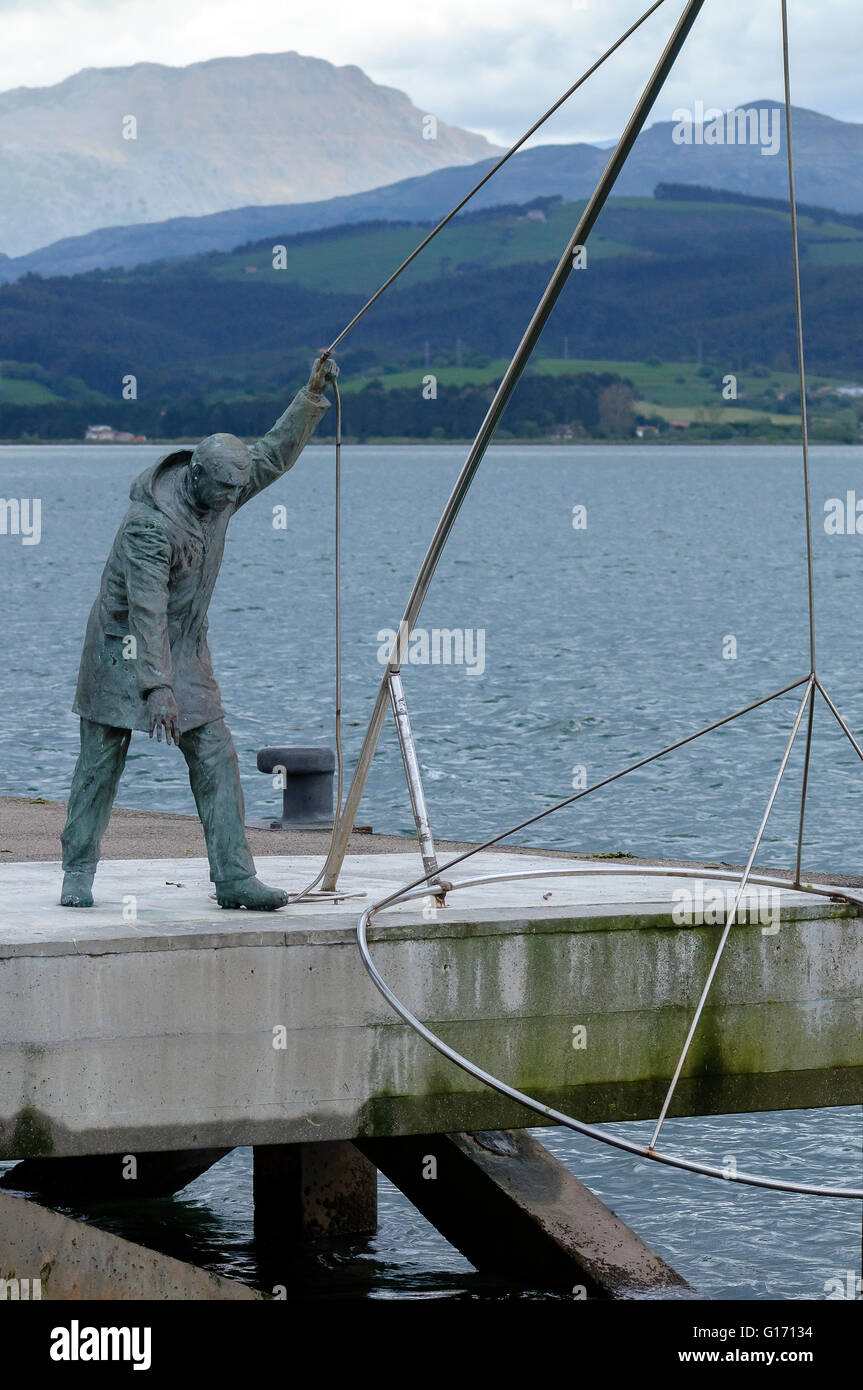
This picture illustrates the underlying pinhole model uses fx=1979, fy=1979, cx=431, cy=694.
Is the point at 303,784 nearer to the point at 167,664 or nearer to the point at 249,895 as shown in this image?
the point at 249,895

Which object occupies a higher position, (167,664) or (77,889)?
(167,664)

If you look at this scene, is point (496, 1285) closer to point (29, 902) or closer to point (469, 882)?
point (469, 882)

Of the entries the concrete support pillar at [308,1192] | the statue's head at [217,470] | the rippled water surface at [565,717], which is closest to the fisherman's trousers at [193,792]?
the statue's head at [217,470]

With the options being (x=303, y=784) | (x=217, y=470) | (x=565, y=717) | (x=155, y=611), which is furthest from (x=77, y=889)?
(x=565, y=717)

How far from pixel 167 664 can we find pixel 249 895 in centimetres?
114

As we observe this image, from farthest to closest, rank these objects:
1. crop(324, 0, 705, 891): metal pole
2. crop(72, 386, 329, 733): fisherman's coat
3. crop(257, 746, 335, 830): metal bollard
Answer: crop(257, 746, 335, 830): metal bollard, crop(324, 0, 705, 891): metal pole, crop(72, 386, 329, 733): fisherman's coat

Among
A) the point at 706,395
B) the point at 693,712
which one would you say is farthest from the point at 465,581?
the point at 706,395

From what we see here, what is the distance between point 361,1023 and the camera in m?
8.53

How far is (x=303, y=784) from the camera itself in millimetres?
17703

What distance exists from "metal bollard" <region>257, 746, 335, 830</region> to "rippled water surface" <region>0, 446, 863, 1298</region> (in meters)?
4.45

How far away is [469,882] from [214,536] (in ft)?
6.84

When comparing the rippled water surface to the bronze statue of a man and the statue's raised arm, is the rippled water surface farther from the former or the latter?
the statue's raised arm

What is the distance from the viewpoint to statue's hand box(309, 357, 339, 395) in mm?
9695

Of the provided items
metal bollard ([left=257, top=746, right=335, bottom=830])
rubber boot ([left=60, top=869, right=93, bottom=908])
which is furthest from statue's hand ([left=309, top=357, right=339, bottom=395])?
metal bollard ([left=257, top=746, right=335, bottom=830])
